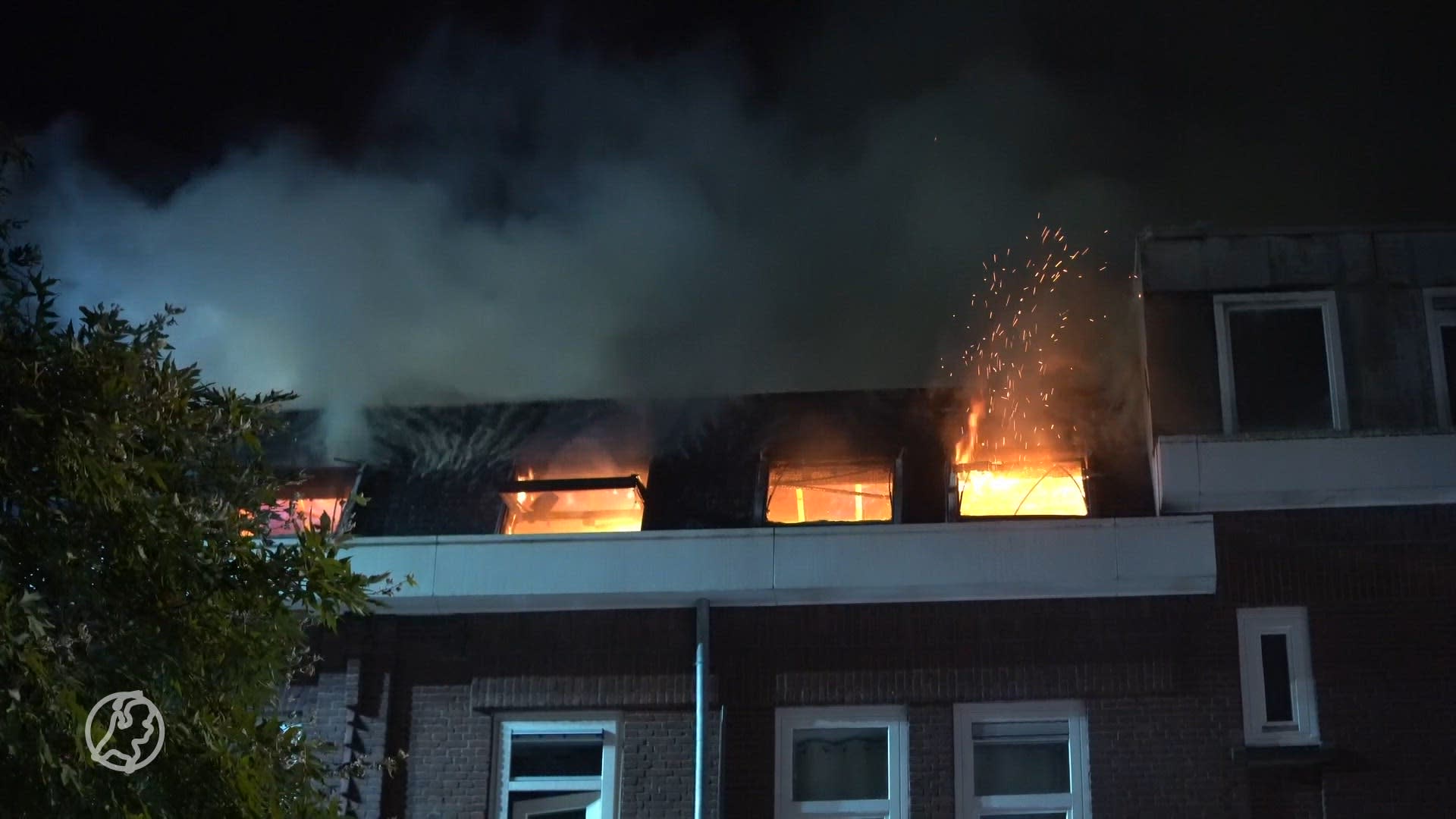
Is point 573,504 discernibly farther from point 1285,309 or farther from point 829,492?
point 1285,309

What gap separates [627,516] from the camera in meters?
12.6

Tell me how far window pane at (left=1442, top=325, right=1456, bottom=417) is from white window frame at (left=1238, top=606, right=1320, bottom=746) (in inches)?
82.1

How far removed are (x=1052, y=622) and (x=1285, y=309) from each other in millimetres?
3138

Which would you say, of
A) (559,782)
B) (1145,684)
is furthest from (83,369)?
(1145,684)

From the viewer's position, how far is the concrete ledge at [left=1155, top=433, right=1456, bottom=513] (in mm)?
11094

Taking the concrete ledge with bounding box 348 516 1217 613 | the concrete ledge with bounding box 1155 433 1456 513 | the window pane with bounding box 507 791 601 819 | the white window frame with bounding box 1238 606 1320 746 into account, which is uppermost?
the concrete ledge with bounding box 1155 433 1456 513

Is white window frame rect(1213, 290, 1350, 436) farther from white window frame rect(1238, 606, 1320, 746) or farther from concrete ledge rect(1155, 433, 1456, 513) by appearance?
white window frame rect(1238, 606, 1320, 746)

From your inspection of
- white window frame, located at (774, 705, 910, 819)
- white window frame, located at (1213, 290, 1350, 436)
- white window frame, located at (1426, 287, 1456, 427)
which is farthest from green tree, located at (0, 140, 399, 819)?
white window frame, located at (1426, 287, 1456, 427)

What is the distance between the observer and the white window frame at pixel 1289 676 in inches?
424

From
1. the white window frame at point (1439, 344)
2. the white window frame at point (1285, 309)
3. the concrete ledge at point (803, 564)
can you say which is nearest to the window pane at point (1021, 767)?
the concrete ledge at point (803, 564)

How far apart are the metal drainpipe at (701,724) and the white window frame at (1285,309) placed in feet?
13.6

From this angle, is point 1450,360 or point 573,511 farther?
point 573,511

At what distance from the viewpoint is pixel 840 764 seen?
11.2 meters

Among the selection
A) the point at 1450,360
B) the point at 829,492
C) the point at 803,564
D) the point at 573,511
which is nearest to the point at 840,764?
the point at 803,564
